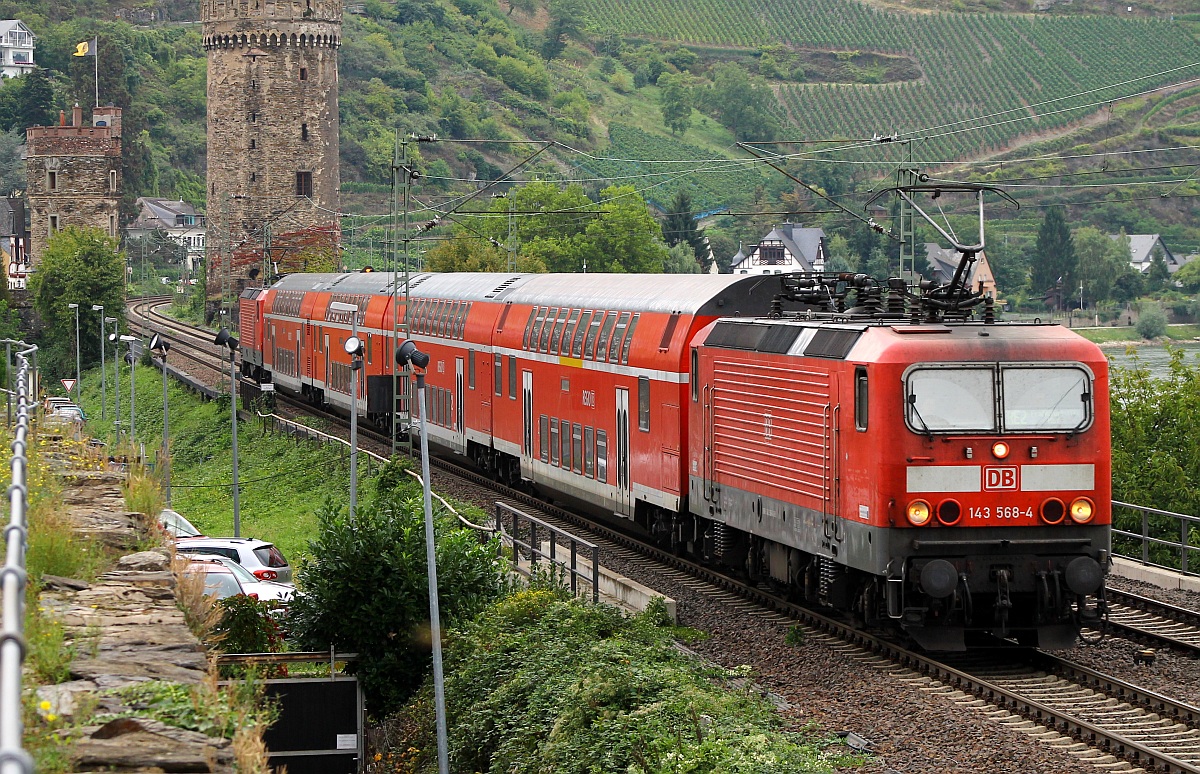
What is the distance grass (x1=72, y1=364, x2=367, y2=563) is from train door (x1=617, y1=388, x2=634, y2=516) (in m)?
5.19

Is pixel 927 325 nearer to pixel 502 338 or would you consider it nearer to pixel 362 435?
pixel 502 338

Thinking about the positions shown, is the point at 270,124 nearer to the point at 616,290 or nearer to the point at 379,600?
the point at 616,290

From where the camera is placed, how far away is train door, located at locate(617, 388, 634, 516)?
2519cm

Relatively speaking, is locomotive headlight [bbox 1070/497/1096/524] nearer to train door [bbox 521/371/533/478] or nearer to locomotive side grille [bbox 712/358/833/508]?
locomotive side grille [bbox 712/358/833/508]

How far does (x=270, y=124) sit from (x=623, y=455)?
83.4 meters

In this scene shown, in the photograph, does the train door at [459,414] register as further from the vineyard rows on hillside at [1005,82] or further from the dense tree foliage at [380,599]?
the vineyard rows on hillside at [1005,82]

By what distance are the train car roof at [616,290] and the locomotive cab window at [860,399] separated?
5.92 metres

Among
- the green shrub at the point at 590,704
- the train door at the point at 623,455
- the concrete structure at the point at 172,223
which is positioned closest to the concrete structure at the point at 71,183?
the concrete structure at the point at 172,223

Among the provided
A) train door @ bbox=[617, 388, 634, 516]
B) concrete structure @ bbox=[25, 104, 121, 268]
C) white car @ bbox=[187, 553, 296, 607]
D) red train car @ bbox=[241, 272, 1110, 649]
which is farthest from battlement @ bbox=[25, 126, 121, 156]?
train door @ bbox=[617, 388, 634, 516]

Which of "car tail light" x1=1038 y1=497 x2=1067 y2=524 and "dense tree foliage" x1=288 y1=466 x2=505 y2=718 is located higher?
"car tail light" x1=1038 y1=497 x2=1067 y2=524

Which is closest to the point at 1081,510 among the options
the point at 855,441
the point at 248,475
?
the point at 855,441

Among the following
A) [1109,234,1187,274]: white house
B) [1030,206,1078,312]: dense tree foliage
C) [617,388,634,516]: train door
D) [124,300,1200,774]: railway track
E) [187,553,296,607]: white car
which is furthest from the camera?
[1109,234,1187,274]: white house

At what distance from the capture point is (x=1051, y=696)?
1538 centimetres

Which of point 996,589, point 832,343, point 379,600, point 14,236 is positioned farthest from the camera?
point 14,236
